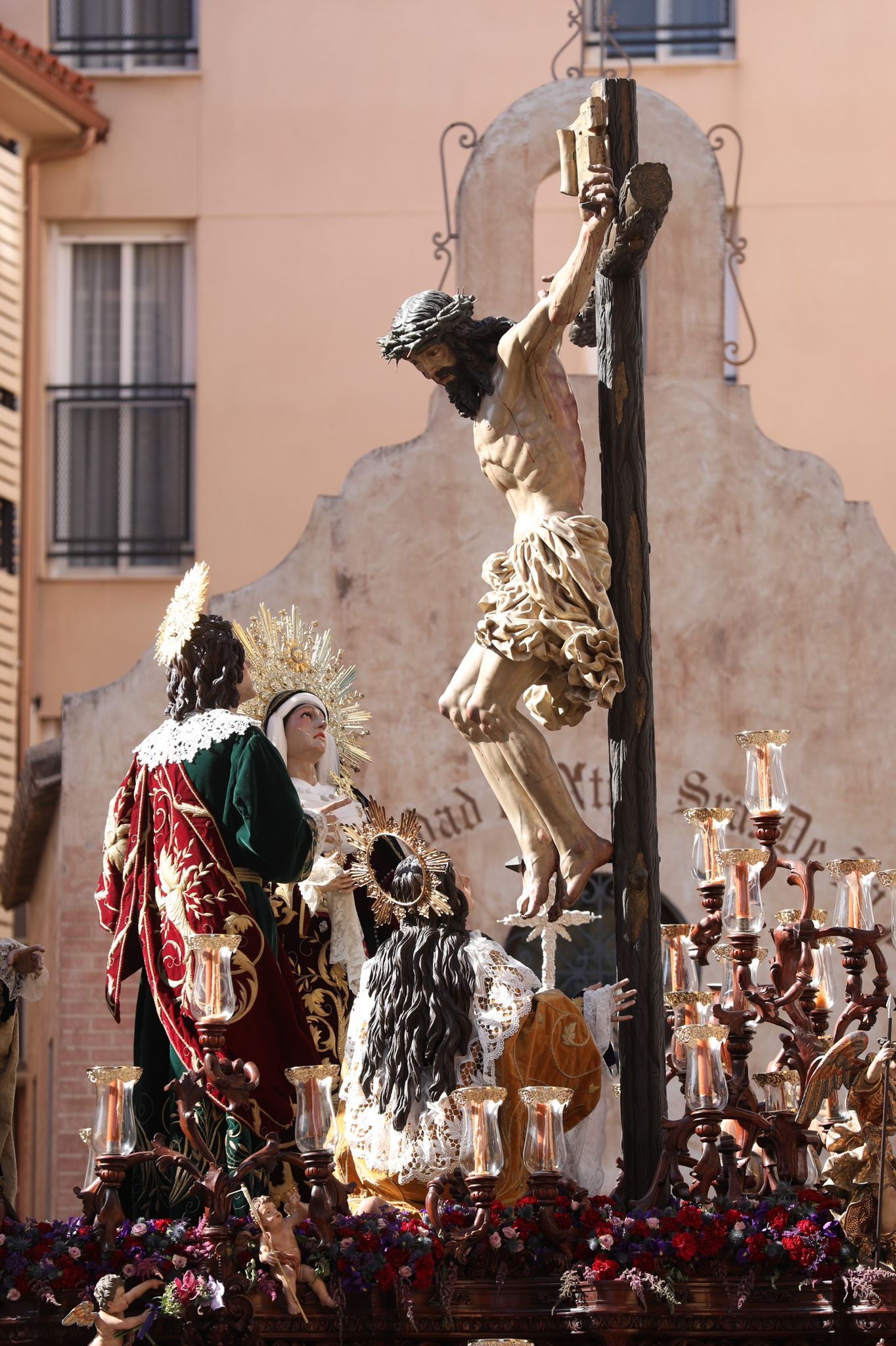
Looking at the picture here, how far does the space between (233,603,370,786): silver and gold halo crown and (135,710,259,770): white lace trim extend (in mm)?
869

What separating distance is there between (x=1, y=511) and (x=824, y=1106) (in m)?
10.3

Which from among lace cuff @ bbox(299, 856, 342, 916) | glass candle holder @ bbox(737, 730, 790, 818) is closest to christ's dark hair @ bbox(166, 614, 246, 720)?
lace cuff @ bbox(299, 856, 342, 916)

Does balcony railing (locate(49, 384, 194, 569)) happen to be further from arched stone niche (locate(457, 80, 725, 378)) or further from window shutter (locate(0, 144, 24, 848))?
arched stone niche (locate(457, 80, 725, 378))

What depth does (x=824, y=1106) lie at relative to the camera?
8.66 metres

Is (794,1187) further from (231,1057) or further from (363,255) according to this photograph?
(363,255)

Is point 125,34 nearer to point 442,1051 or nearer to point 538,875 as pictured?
point 442,1051

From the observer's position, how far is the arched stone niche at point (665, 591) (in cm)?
1422

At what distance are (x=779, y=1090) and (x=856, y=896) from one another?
0.92 metres

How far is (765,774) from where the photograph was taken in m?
8.12

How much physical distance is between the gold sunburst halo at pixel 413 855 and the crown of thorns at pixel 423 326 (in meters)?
1.43

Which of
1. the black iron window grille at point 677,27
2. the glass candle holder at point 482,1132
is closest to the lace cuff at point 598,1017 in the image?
the glass candle holder at point 482,1132

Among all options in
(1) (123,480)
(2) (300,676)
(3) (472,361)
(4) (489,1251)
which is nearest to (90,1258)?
(4) (489,1251)

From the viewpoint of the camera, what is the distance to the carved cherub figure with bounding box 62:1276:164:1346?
6.64 meters

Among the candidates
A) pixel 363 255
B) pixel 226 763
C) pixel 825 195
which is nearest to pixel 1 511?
pixel 363 255
